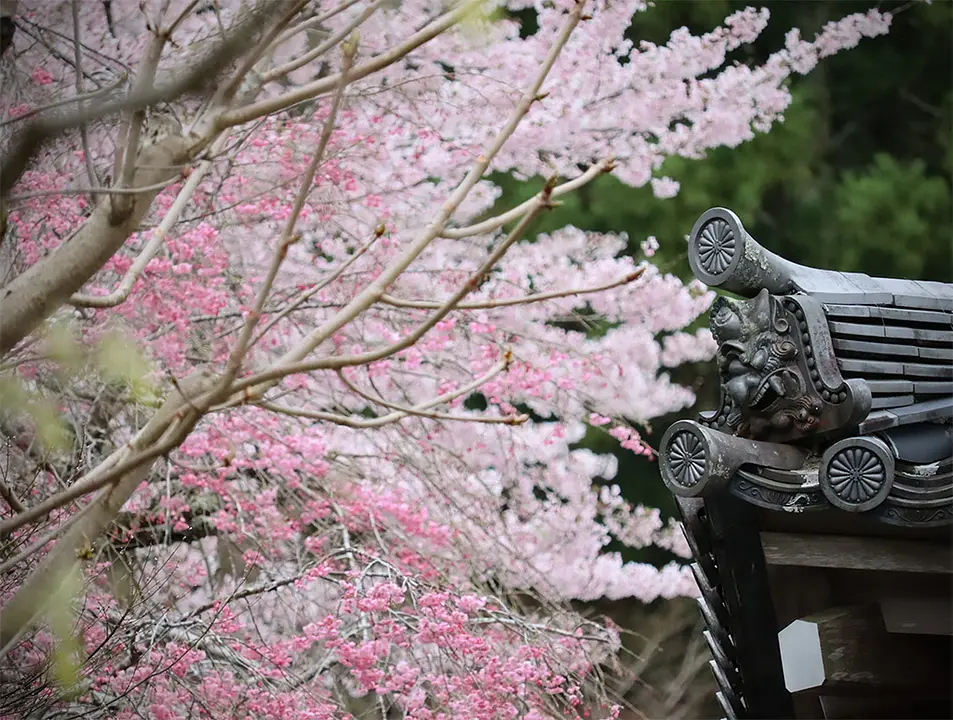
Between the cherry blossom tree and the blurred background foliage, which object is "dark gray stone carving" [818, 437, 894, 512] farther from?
the blurred background foliage

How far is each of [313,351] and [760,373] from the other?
79.4 inches

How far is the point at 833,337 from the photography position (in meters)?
2.34

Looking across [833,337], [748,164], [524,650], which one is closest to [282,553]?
[524,650]

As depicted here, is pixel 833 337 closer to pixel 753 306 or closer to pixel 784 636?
pixel 753 306

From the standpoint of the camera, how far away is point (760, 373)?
2273mm

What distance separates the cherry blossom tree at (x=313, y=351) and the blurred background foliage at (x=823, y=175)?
3.08 m

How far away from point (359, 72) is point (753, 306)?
100cm

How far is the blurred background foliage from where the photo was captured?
918 centimetres

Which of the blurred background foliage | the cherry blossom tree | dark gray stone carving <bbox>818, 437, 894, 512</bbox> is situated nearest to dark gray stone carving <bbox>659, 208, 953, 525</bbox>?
dark gray stone carving <bbox>818, 437, 894, 512</bbox>

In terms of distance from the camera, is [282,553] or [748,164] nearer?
[282,553]

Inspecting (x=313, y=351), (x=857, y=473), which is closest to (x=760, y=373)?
(x=857, y=473)

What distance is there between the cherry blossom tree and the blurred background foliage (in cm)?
308

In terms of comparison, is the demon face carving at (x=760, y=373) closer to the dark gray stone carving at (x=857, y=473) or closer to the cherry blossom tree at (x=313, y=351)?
the dark gray stone carving at (x=857, y=473)

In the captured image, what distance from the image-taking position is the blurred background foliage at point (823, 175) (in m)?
9.18
